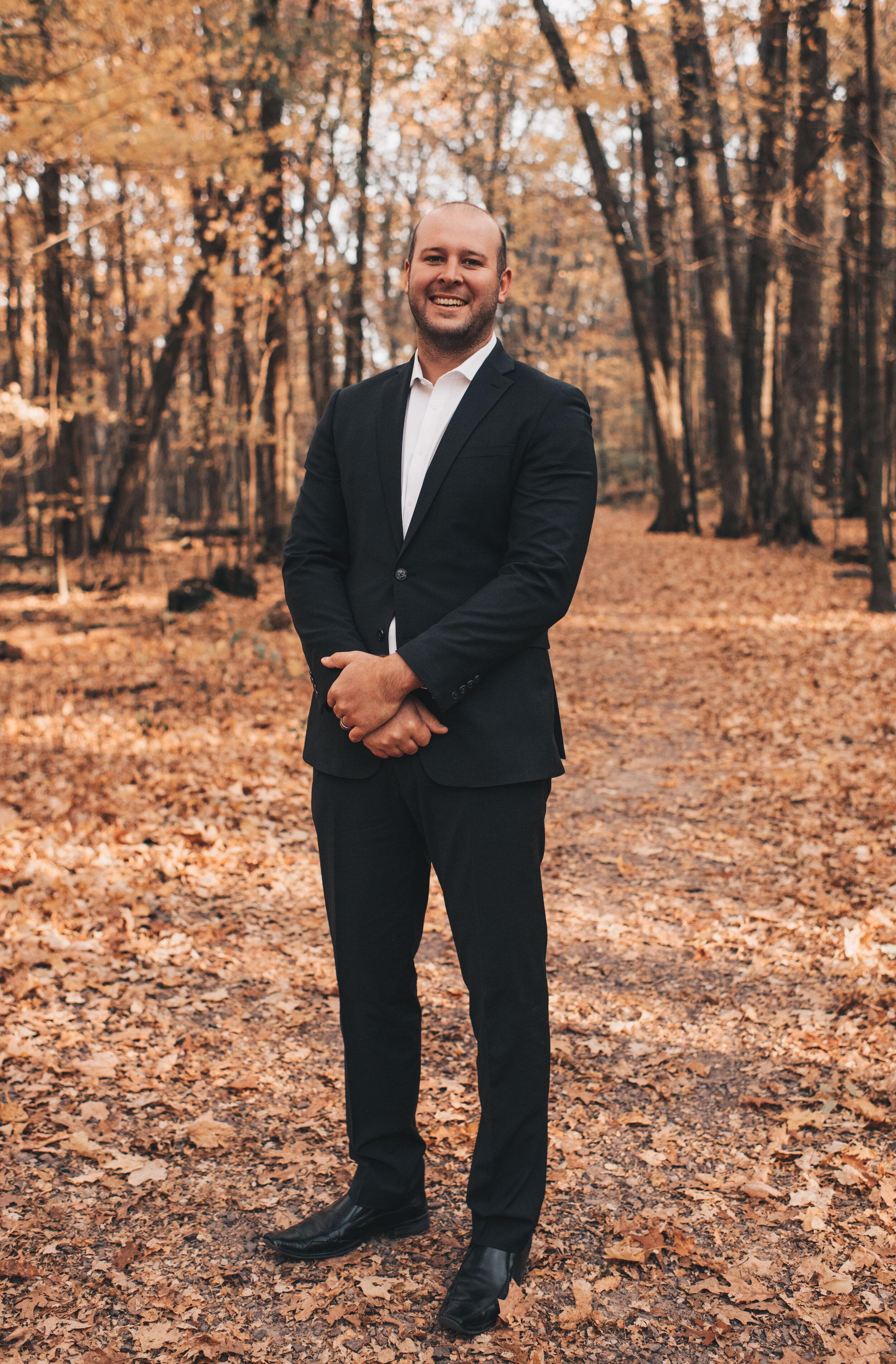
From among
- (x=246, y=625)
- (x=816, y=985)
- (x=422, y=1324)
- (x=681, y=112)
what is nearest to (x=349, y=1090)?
(x=422, y=1324)

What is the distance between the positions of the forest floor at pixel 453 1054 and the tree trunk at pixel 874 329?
13.3 ft

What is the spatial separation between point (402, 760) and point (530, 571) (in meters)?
0.55

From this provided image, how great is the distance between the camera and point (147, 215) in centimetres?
1802

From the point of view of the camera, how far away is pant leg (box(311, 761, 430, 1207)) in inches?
97.7

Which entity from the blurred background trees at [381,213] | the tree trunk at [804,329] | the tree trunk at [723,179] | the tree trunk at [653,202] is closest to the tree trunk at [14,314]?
the blurred background trees at [381,213]

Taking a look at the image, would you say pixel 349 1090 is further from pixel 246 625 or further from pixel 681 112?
pixel 681 112

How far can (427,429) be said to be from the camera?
246 cm

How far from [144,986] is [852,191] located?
1562 cm

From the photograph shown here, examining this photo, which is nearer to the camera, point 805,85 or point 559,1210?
point 559,1210

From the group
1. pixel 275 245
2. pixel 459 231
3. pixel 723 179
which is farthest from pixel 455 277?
pixel 723 179

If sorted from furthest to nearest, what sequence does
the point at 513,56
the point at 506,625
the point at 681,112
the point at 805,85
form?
the point at 513,56 → the point at 681,112 → the point at 805,85 → the point at 506,625

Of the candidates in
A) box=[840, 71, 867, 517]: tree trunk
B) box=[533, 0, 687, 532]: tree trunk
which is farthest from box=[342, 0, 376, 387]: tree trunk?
box=[840, 71, 867, 517]: tree trunk

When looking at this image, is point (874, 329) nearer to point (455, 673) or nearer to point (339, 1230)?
point (455, 673)

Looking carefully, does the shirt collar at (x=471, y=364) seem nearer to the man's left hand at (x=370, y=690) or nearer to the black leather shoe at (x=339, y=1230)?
the man's left hand at (x=370, y=690)
